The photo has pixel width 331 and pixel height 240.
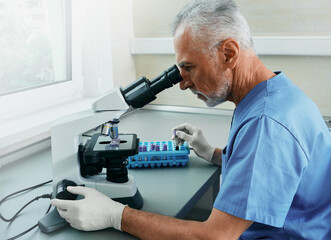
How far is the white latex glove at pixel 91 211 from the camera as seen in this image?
0.98m

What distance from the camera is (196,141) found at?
1509 millimetres

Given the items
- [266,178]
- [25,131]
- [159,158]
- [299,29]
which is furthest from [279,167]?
[299,29]

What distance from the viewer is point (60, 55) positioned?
2107 millimetres

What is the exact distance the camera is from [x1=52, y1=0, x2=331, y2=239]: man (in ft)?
2.97

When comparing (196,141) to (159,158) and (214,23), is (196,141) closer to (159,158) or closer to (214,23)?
(159,158)

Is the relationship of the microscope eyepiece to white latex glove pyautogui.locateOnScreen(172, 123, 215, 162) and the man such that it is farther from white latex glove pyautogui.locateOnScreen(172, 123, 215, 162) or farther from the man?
white latex glove pyautogui.locateOnScreen(172, 123, 215, 162)

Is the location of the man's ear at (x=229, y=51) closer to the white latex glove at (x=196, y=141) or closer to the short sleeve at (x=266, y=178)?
the short sleeve at (x=266, y=178)

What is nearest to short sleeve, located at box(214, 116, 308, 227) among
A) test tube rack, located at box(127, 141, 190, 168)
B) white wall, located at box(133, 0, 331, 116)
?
test tube rack, located at box(127, 141, 190, 168)

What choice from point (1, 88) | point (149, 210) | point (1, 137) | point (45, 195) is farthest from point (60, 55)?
point (149, 210)

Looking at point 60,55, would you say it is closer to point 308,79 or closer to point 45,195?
point 45,195

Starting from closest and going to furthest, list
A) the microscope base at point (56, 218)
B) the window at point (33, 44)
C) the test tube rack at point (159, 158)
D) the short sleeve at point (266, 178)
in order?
the short sleeve at point (266, 178) → the microscope base at point (56, 218) → the test tube rack at point (159, 158) → the window at point (33, 44)

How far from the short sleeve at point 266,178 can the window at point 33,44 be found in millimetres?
1324

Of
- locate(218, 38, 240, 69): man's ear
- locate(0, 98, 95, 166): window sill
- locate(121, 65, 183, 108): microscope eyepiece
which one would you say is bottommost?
locate(0, 98, 95, 166): window sill

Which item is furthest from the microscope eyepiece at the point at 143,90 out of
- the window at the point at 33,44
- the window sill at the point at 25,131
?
the window at the point at 33,44
